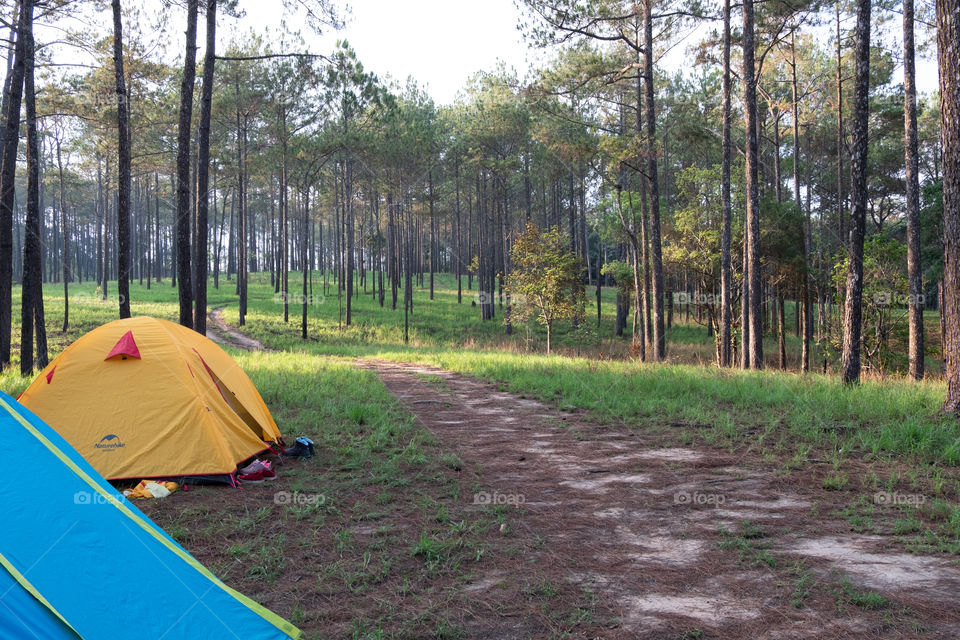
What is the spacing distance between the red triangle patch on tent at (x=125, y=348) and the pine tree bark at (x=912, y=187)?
16.1 m

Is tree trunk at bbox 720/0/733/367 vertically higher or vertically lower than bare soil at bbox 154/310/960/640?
higher

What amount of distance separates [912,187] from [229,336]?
2483 centimetres

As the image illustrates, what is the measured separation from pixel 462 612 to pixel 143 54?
14.9m

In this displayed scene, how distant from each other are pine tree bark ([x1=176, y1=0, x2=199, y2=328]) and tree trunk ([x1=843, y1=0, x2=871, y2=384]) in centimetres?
1155

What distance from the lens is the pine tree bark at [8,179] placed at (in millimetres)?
11062

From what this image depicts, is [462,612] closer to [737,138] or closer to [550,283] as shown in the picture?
[550,283]

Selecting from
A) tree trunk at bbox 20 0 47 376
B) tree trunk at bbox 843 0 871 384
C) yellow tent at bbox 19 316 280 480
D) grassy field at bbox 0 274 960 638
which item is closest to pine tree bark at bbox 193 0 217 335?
grassy field at bbox 0 274 960 638

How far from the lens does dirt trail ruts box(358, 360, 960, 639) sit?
3.34 meters

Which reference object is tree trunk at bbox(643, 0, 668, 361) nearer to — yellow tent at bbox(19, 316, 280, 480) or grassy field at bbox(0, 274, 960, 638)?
grassy field at bbox(0, 274, 960, 638)

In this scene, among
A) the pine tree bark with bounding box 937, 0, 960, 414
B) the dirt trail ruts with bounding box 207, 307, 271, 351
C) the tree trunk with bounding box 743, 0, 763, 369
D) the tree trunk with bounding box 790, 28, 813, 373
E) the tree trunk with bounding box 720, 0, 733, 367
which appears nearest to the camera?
the pine tree bark with bounding box 937, 0, 960, 414

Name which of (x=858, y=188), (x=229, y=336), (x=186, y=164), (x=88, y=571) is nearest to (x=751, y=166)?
(x=858, y=188)

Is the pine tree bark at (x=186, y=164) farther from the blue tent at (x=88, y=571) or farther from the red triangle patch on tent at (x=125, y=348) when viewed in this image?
the blue tent at (x=88, y=571)

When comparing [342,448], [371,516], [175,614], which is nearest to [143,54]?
[342,448]

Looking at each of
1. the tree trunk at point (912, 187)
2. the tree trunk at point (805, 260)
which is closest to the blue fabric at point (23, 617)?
the tree trunk at point (912, 187)
